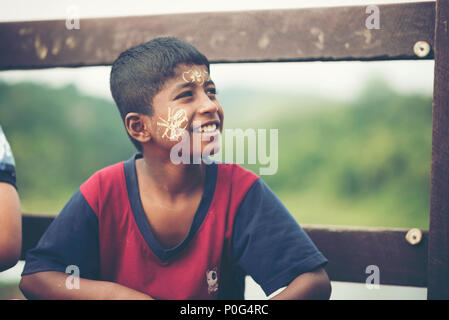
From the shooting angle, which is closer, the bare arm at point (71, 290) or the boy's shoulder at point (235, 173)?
the bare arm at point (71, 290)

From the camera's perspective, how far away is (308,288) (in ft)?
3.28

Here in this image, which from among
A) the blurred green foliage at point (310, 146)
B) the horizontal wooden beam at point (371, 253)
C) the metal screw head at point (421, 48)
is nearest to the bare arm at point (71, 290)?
the horizontal wooden beam at point (371, 253)

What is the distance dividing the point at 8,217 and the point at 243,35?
783 mm

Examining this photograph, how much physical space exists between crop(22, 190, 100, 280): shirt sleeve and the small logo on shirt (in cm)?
→ 28

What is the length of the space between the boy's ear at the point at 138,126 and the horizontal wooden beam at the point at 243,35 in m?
0.29

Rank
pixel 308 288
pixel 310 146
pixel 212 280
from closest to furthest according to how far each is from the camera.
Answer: pixel 308 288, pixel 212 280, pixel 310 146

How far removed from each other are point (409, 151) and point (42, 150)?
3792 millimetres

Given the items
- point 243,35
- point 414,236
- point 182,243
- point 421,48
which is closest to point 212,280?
point 182,243

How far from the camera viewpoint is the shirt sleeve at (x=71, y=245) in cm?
104

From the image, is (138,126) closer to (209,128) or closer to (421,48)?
(209,128)

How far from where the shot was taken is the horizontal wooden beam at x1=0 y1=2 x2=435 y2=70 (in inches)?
46.2

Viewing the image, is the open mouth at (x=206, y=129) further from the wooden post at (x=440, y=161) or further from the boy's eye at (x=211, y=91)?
the wooden post at (x=440, y=161)
